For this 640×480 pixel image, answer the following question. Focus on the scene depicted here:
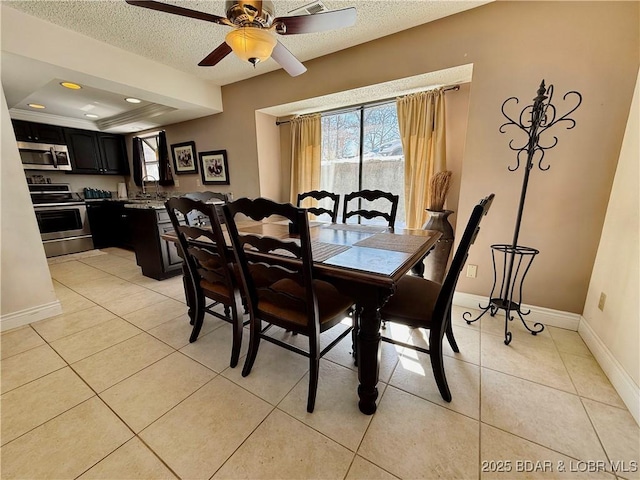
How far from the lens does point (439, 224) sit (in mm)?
2373

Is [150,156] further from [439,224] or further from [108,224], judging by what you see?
[439,224]

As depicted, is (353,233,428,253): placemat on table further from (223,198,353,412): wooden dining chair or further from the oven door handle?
the oven door handle

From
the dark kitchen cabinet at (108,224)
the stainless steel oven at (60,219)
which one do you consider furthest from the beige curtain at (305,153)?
the stainless steel oven at (60,219)

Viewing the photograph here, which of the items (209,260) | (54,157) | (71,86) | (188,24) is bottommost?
(209,260)

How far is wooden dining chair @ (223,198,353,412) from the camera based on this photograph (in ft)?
3.65

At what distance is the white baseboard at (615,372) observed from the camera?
1.26 m

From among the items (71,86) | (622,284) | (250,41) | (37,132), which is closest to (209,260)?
(250,41)

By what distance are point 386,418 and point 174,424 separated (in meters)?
1.05

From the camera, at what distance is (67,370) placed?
162cm

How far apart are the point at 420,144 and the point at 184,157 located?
380cm

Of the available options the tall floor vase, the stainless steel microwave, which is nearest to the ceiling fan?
the tall floor vase

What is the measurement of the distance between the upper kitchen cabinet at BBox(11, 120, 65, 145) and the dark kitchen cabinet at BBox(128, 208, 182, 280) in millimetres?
2708

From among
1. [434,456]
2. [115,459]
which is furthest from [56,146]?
[434,456]

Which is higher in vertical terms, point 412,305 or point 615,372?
point 412,305
